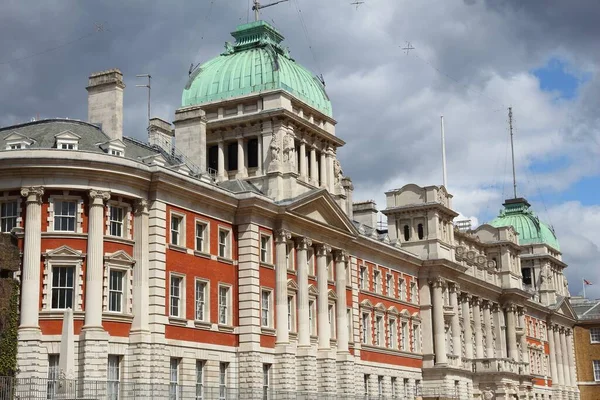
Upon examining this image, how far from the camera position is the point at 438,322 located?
8412 centimetres

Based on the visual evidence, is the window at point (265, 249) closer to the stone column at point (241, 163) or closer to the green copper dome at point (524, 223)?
the stone column at point (241, 163)

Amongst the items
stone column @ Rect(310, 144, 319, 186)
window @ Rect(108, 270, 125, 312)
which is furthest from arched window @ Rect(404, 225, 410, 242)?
window @ Rect(108, 270, 125, 312)

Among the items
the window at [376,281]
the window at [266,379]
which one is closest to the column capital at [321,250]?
the window at [266,379]

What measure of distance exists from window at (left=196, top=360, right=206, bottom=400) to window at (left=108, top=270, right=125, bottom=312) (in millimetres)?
6971

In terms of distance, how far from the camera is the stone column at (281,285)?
60.6 m

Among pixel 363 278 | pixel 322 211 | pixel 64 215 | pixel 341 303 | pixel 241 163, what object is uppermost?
pixel 241 163

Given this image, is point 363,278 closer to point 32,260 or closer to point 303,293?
point 303,293

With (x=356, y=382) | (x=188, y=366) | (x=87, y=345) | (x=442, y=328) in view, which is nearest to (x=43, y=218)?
(x=87, y=345)

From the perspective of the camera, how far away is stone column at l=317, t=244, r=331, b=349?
65375 millimetres

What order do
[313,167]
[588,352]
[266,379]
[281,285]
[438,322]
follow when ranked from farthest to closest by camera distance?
[588,352] < [438,322] < [313,167] < [281,285] < [266,379]

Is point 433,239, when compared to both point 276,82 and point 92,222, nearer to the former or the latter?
point 276,82

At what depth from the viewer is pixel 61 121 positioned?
55344 mm

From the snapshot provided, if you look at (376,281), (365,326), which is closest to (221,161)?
(376,281)

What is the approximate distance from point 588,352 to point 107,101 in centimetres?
9077
